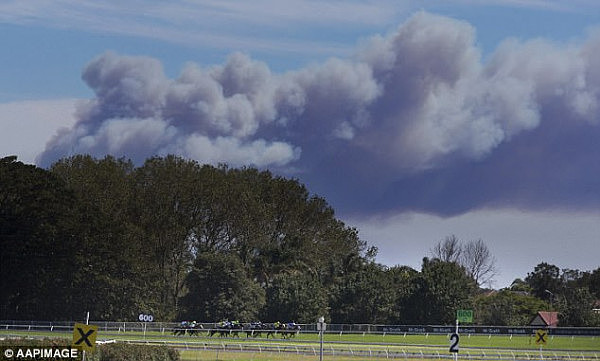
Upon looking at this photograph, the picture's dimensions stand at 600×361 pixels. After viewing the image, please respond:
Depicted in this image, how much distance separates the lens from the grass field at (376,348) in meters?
86.0

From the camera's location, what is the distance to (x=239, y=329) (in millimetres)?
121312

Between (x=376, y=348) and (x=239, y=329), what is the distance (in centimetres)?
2733

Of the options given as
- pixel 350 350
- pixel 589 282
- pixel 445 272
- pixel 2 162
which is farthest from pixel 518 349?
pixel 589 282

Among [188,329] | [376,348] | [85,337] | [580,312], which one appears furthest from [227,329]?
[85,337]

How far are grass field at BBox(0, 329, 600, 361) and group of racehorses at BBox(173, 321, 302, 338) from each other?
158cm

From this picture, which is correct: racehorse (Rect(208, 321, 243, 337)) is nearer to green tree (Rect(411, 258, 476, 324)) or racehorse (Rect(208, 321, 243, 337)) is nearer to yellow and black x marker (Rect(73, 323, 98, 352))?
green tree (Rect(411, 258, 476, 324))

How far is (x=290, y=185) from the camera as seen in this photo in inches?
7067

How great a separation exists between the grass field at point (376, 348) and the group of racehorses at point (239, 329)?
1.58 m

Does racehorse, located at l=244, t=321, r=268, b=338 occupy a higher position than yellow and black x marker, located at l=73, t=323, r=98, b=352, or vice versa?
racehorse, located at l=244, t=321, r=268, b=338

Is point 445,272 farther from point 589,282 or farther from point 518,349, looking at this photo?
point 589,282

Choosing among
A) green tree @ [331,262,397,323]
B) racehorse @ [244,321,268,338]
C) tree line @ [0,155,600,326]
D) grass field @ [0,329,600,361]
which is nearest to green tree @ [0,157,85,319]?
tree line @ [0,155,600,326]

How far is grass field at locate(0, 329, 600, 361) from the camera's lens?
8600 cm

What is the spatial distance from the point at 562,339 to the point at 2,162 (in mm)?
74934

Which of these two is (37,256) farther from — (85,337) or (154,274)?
(85,337)
